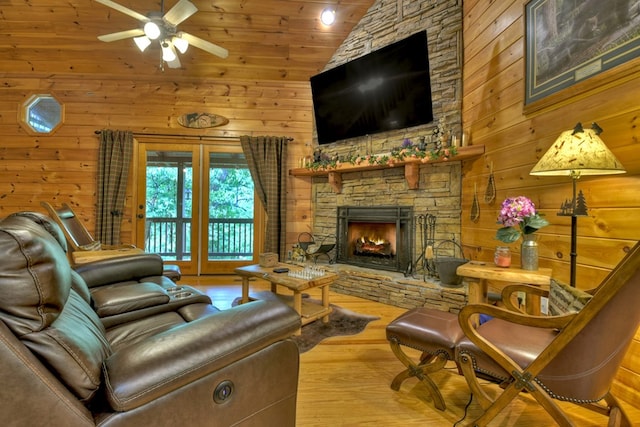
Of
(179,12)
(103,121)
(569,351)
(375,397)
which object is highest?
(179,12)

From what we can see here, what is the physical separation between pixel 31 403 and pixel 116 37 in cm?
339

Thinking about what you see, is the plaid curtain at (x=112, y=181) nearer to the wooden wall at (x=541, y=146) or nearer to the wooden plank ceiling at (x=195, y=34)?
the wooden plank ceiling at (x=195, y=34)

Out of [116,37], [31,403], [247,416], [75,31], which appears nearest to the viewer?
[31,403]

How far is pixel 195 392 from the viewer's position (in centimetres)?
91

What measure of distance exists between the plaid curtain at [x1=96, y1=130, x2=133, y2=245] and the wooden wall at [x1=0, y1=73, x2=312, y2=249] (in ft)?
0.53

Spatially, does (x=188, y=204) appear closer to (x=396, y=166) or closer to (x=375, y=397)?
(x=396, y=166)

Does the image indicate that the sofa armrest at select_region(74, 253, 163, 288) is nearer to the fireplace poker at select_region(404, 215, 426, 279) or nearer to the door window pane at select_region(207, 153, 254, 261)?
the door window pane at select_region(207, 153, 254, 261)

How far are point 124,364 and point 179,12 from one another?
9.35 feet

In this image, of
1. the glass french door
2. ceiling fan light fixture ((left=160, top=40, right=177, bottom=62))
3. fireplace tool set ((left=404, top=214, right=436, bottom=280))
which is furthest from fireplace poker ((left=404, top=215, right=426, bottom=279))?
ceiling fan light fixture ((left=160, top=40, right=177, bottom=62))

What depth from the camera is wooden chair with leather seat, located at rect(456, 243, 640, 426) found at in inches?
44.8

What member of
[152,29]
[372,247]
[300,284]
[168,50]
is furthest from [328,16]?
[300,284]

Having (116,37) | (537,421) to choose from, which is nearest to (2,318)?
(537,421)

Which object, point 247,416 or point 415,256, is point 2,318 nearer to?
point 247,416

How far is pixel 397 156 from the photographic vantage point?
3.58 meters
